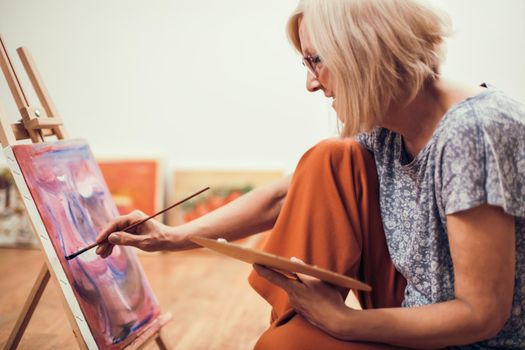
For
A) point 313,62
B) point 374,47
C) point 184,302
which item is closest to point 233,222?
point 313,62

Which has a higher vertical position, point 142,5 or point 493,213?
point 142,5

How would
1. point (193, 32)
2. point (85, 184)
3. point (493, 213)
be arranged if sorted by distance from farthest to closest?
point (193, 32) → point (85, 184) → point (493, 213)

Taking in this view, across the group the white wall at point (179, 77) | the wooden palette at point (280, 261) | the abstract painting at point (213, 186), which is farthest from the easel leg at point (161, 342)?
the white wall at point (179, 77)

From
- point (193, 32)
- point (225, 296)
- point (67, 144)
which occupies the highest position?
point (193, 32)

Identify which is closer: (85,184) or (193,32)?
(85,184)

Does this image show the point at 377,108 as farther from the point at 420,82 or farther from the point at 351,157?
the point at 351,157

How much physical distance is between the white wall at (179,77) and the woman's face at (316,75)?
1791 mm

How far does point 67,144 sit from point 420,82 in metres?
0.90

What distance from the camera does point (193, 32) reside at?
A: 3.01m

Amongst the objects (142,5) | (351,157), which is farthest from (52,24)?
(351,157)

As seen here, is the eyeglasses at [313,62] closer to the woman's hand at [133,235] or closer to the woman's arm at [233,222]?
the woman's arm at [233,222]

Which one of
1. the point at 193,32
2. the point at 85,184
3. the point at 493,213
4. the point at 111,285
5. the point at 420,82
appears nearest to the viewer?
the point at 493,213

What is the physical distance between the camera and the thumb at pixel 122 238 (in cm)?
116

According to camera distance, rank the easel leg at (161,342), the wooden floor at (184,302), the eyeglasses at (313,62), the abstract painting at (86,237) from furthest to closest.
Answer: the wooden floor at (184,302) < the easel leg at (161,342) < the abstract painting at (86,237) < the eyeglasses at (313,62)
